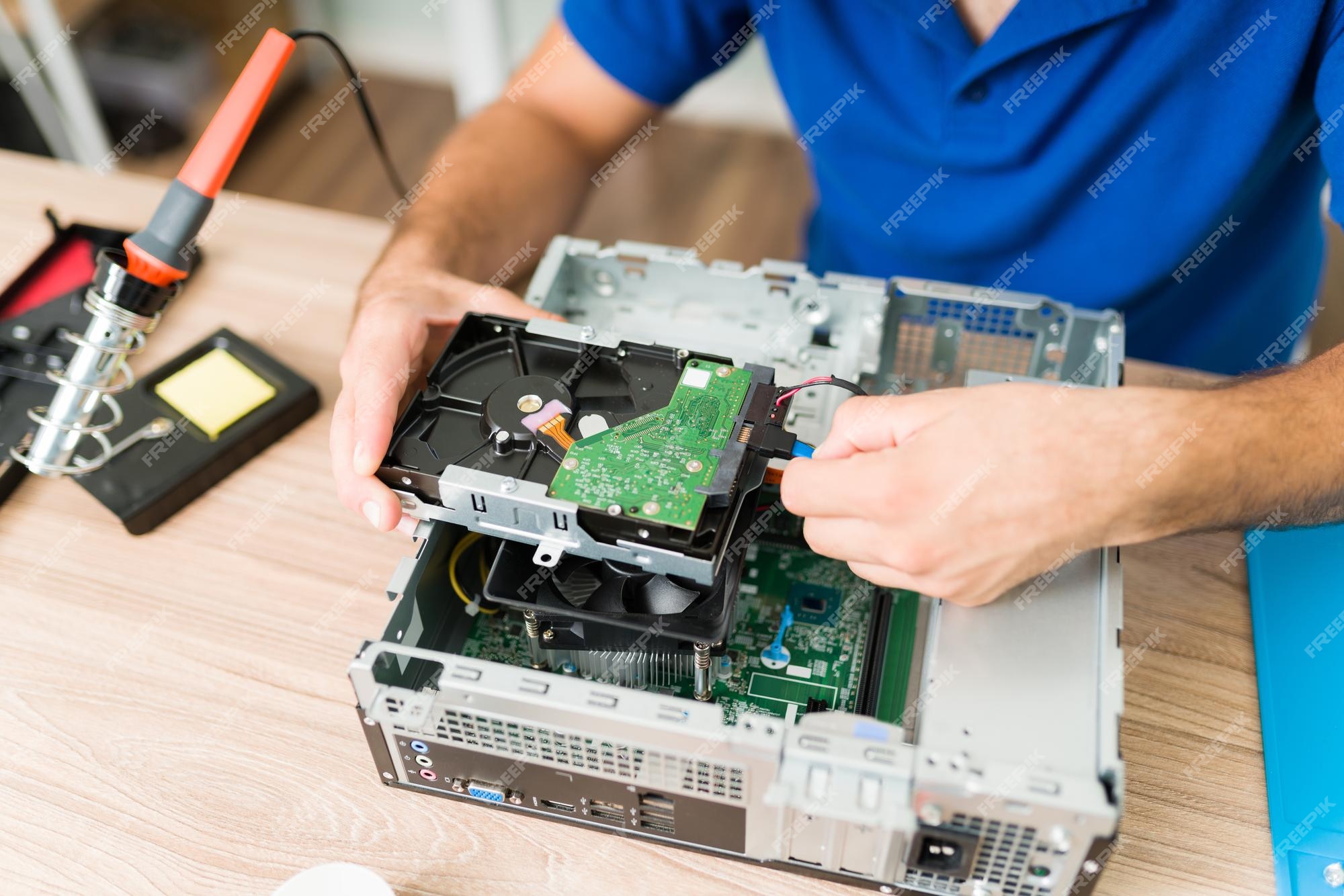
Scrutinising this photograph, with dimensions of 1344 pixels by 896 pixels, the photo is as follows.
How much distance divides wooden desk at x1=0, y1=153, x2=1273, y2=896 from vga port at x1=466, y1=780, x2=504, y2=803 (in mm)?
32

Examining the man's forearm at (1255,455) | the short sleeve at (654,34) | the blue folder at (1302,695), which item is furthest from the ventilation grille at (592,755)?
the short sleeve at (654,34)

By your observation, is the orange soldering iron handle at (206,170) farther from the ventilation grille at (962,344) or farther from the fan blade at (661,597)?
the ventilation grille at (962,344)

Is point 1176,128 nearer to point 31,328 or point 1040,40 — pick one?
point 1040,40

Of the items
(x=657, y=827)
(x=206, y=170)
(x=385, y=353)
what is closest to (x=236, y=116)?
(x=206, y=170)

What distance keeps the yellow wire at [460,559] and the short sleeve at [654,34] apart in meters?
1.11

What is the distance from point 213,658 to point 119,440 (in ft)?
1.46

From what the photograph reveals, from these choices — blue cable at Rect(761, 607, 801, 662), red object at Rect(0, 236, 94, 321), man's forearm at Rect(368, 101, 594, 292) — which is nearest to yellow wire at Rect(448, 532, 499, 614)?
blue cable at Rect(761, 607, 801, 662)

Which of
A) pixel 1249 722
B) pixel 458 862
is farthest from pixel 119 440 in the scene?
pixel 1249 722

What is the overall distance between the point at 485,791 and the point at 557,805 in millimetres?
89

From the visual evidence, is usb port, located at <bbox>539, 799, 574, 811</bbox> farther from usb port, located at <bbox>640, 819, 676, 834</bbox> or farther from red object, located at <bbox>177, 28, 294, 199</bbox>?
red object, located at <bbox>177, 28, 294, 199</bbox>

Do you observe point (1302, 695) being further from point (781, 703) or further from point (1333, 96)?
point (1333, 96)

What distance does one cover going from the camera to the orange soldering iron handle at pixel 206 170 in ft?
4.57

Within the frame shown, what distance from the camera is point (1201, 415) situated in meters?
1.16

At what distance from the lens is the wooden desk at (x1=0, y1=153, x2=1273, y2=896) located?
48.4 inches
